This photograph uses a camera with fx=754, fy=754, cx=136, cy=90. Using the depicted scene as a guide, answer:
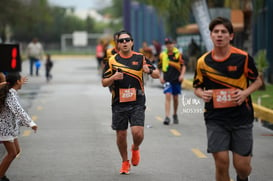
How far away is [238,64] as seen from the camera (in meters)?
7.15

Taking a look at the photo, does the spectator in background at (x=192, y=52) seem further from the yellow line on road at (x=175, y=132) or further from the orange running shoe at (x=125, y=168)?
the orange running shoe at (x=125, y=168)

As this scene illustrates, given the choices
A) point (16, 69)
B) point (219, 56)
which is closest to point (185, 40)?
point (16, 69)

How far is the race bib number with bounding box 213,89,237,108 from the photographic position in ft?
23.4

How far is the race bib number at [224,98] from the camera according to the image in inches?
281

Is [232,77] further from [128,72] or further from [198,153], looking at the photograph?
[198,153]

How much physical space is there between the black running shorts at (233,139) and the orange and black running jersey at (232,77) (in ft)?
0.22

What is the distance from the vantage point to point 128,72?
9539mm

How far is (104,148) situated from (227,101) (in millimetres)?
5362

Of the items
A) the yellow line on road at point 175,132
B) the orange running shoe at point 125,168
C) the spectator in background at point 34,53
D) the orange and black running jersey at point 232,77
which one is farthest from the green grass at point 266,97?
the spectator in background at point 34,53

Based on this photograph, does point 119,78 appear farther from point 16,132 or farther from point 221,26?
point 221,26

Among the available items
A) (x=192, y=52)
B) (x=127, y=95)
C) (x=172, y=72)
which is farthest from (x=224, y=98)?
(x=192, y=52)

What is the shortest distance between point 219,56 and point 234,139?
806 millimetres

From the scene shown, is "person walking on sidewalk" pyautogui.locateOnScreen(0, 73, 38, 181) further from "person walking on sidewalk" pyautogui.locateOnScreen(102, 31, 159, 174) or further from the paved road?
"person walking on sidewalk" pyautogui.locateOnScreen(102, 31, 159, 174)

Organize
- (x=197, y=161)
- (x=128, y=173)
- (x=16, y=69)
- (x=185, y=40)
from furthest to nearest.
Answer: (x=185, y=40), (x=16, y=69), (x=197, y=161), (x=128, y=173)
